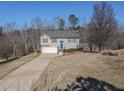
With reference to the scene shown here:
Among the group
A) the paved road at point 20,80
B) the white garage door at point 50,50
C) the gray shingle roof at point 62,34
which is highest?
the gray shingle roof at point 62,34

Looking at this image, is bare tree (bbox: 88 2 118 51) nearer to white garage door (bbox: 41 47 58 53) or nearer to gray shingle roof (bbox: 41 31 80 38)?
white garage door (bbox: 41 47 58 53)

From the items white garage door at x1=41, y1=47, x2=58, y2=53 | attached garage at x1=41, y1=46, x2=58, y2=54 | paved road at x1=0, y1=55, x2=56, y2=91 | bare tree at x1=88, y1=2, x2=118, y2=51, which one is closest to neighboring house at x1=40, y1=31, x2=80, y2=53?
attached garage at x1=41, y1=46, x2=58, y2=54

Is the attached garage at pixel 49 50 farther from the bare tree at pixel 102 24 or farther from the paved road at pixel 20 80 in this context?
the paved road at pixel 20 80

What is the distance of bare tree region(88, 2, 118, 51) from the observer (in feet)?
76.1

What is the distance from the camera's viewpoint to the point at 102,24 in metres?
23.2

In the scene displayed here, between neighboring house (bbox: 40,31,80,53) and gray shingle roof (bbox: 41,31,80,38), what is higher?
gray shingle roof (bbox: 41,31,80,38)

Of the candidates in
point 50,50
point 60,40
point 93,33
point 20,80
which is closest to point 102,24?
point 93,33

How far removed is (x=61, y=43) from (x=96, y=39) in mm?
8984

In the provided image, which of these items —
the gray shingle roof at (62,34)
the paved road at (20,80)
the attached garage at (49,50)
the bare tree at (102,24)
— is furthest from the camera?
the gray shingle roof at (62,34)

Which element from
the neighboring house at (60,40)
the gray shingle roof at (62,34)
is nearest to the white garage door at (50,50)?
the neighboring house at (60,40)

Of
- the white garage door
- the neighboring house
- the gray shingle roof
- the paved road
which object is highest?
the gray shingle roof

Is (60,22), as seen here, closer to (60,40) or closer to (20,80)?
(60,40)

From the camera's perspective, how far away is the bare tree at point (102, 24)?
76.1 ft

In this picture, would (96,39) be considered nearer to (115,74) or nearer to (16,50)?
(16,50)
